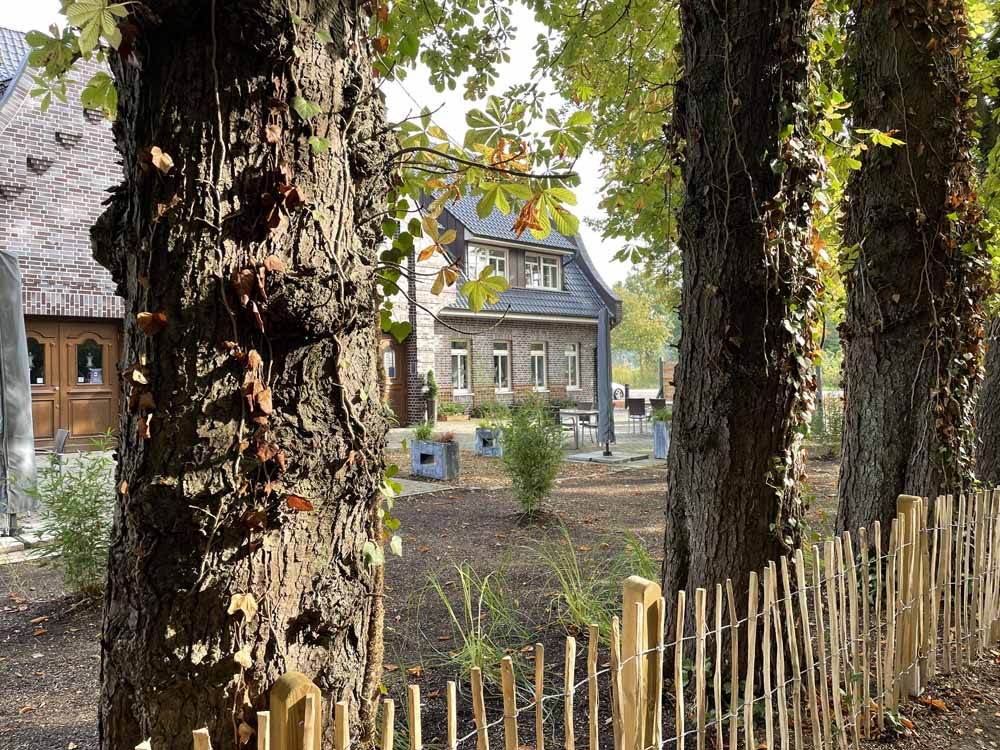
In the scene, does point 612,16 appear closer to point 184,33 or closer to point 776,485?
point 776,485

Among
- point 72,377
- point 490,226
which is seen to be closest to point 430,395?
point 490,226

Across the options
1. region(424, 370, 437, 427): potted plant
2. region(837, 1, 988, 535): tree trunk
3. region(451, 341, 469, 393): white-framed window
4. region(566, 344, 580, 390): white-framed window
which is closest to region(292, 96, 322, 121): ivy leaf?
region(837, 1, 988, 535): tree trunk

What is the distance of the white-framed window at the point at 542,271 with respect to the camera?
23359 mm

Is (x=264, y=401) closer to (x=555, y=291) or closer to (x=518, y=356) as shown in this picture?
(x=518, y=356)

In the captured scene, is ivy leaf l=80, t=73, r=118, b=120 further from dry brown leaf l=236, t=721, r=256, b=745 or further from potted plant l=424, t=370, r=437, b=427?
potted plant l=424, t=370, r=437, b=427

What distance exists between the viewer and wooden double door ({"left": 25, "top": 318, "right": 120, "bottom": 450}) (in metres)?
12.8

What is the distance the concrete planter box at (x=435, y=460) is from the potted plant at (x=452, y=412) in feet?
30.2

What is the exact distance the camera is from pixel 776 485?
120 inches

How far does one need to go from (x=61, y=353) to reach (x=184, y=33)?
46.0 ft

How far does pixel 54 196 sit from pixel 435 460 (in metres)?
9.23

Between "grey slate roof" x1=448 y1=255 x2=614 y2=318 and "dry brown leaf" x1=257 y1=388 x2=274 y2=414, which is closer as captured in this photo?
"dry brown leaf" x1=257 y1=388 x2=274 y2=414

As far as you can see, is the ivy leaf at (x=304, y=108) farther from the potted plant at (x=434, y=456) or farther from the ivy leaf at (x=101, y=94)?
the potted plant at (x=434, y=456)

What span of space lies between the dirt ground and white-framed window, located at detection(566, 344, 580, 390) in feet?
54.1

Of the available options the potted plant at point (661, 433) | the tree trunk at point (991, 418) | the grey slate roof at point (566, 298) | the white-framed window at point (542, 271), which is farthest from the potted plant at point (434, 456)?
the white-framed window at point (542, 271)
